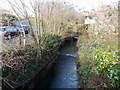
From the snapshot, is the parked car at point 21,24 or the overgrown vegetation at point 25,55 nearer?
the overgrown vegetation at point 25,55

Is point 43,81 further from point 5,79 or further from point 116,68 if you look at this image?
point 116,68

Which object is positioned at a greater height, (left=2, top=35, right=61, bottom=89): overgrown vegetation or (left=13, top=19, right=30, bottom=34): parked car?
(left=13, top=19, right=30, bottom=34): parked car

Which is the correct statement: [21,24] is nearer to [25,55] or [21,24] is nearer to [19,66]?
[25,55]

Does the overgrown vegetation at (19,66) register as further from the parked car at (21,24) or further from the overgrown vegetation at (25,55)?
the parked car at (21,24)

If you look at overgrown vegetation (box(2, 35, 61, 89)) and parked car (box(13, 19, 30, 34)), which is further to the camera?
parked car (box(13, 19, 30, 34))

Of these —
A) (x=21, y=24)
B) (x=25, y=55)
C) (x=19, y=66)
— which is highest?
(x=21, y=24)

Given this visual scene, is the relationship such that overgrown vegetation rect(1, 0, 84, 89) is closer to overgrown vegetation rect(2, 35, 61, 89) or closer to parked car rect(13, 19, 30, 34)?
overgrown vegetation rect(2, 35, 61, 89)

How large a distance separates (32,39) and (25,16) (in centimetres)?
143

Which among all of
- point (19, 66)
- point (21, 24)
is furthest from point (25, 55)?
point (21, 24)

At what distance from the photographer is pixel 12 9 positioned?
A: 16.0 feet

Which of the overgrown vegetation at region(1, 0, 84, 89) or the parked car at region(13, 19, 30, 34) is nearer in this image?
the overgrown vegetation at region(1, 0, 84, 89)

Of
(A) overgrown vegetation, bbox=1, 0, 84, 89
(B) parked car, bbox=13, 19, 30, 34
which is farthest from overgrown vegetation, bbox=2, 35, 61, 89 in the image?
(B) parked car, bbox=13, 19, 30, 34

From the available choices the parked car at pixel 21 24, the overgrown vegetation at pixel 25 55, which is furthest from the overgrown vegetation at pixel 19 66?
the parked car at pixel 21 24

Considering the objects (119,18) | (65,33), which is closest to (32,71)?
(119,18)
